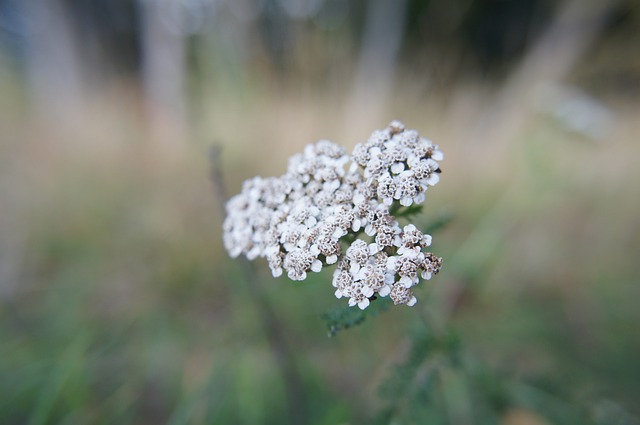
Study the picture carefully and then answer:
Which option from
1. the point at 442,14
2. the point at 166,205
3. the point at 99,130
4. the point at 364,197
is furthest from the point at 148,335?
the point at 442,14

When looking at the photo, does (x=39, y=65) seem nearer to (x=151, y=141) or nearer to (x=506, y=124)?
(x=151, y=141)

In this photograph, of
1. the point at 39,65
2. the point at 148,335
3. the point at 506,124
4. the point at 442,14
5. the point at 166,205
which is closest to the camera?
the point at 148,335

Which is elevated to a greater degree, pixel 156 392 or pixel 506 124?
pixel 506 124

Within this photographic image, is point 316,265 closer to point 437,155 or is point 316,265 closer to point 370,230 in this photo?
point 370,230

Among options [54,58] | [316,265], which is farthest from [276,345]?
[54,58]

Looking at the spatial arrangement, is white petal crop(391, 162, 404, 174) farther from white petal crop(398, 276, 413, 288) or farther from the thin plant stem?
the thin plant stem

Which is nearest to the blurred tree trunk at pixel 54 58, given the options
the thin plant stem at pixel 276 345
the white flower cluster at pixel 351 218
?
the thin plant stem at pixel 276 345
